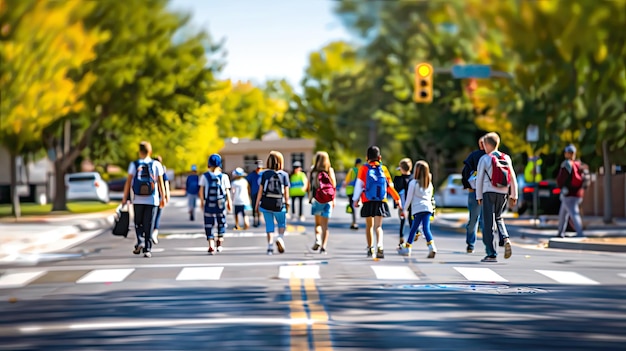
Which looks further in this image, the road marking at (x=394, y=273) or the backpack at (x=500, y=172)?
the backpack at (x=500, y=172)

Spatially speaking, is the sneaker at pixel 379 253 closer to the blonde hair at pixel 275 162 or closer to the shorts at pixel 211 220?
the blonde hair at pixel 275 162

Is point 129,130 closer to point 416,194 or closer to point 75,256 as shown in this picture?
point 75,256

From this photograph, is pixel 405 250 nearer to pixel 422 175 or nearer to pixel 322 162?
pixel 422 175

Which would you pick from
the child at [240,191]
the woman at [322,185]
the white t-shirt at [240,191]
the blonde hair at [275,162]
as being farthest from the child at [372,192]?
the white t-shirt at [240,191]

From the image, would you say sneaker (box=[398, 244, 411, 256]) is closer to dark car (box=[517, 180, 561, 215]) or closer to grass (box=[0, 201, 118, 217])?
dark car (box=[517, 180, 561, 215])

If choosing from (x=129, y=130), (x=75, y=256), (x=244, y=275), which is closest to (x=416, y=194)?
(x=244, y=275)

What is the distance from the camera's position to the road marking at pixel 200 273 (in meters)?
17.6

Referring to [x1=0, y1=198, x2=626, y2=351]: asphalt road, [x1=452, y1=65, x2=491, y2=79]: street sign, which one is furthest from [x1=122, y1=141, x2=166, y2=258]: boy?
[x1=452, y1=65, x2=491, y2=79]: street sign

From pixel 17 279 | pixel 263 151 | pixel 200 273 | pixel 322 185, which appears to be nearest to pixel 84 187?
pixel 322 185

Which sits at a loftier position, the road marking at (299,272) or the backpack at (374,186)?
the backpack at (374,186)

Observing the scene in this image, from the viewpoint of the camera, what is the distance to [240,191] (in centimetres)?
3034

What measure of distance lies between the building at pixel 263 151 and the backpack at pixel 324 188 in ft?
256

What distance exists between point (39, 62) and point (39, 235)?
457 inches

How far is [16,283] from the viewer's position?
17.5 m
